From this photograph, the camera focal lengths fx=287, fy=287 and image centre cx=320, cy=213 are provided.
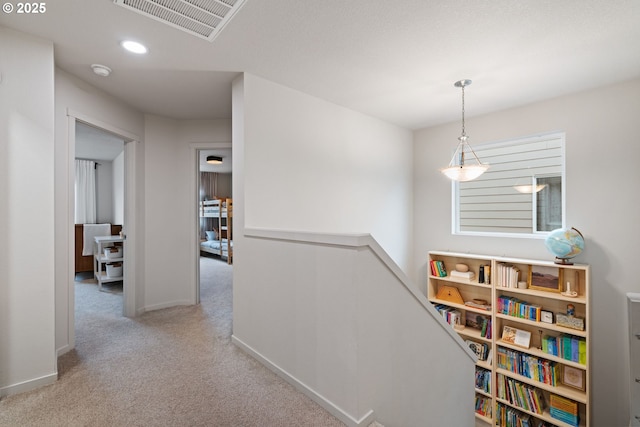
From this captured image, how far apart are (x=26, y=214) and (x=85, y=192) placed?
5.41 meters

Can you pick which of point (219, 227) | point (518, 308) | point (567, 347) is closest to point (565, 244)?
point (518, 308)

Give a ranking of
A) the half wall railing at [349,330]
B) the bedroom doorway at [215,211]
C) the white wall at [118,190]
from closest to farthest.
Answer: the half wall railing at [349,330] → the white wall at [118,190] → the bedroom doorway at [215,211]

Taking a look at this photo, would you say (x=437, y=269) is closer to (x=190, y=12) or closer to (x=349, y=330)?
(x=349, y=330)

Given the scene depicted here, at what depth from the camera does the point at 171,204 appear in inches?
140

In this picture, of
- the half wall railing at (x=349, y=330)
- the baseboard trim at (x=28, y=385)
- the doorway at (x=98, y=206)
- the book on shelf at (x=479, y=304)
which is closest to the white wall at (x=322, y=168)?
the half wall railing at (x=349, y=330)

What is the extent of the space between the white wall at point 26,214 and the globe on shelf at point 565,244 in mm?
4203

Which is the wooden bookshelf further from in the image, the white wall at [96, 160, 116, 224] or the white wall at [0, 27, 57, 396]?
the white wall at [96, 160, 116, 224]

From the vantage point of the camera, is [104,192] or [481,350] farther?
[104,192]

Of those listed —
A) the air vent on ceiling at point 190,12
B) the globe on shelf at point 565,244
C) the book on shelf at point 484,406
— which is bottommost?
the book on shelf at point 484,406

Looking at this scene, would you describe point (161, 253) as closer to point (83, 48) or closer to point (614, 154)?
point (83, 48)

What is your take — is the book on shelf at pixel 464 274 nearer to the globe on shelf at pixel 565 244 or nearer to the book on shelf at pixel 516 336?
the book on shelf at pixel 516 336

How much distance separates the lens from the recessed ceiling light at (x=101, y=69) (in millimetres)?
2246

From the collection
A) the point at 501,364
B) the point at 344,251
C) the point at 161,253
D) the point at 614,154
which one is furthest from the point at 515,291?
the point at 161,253

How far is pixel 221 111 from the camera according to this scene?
3.30m
